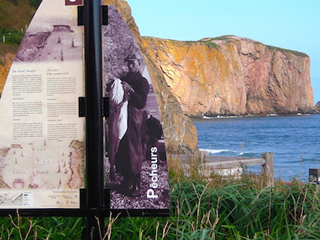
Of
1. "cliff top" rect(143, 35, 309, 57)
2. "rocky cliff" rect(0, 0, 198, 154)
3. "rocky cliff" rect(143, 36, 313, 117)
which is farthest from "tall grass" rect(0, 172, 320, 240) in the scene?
"cliff top" rect(143, 35, 309, 57)

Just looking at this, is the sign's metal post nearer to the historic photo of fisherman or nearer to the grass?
the historic photo of fisherman

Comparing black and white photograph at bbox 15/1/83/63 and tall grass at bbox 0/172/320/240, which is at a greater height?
black and white photograph at bbox 15/1/83/63

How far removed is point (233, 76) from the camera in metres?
98.7

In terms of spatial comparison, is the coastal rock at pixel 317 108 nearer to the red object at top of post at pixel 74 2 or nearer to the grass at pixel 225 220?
the grass at pixel 225 220

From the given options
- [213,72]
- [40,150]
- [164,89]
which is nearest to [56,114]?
[40,150]

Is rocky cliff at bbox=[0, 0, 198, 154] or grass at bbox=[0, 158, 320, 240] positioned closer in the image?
grass at bbox=[0, 158, 320, 240]

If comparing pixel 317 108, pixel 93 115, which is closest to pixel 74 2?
pixel 93 115

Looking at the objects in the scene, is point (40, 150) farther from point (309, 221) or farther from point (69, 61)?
point (309, 221)

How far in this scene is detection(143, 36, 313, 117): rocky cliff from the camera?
292 feet

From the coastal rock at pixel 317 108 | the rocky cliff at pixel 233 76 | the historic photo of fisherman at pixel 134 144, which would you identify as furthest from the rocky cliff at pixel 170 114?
the coastal rock at pixel 317 108

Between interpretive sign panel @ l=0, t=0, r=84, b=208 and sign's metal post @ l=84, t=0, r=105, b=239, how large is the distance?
67mm

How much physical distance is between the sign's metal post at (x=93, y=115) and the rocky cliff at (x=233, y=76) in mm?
79538

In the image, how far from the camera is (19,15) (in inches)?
393

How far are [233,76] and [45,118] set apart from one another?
97.3 m
